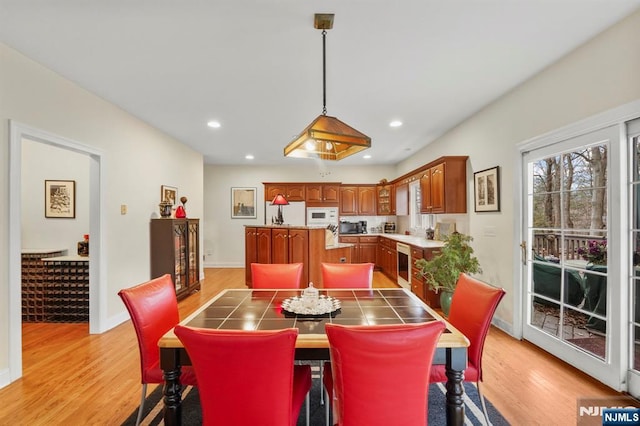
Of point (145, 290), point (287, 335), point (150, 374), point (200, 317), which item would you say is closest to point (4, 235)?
point (145, 290)

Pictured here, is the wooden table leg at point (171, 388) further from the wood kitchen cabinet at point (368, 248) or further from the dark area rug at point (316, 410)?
the wood kitchen cabinet at point (368, 248)

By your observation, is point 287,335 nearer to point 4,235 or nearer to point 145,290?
point 145,290

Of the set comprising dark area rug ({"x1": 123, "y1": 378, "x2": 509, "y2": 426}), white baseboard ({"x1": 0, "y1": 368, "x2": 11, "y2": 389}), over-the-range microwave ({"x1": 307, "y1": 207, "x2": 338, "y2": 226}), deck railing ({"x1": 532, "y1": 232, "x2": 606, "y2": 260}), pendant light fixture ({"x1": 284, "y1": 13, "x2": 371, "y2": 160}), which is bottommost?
dark area rug ({"x1": 123, "y1": 378, "x2": 509, "y2": 426})

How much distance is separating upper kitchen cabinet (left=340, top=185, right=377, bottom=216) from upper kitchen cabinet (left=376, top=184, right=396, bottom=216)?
4.9 inches

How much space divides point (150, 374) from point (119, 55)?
247 centimetres

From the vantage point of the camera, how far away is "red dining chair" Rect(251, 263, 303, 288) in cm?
269

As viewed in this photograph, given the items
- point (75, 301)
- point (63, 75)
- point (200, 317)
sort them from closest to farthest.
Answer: point (200, 317) < point (63, 75) < point (75, 301)

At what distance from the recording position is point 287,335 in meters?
1.16

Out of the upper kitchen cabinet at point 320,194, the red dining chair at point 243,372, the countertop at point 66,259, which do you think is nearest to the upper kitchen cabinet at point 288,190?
the upper kitchen cabinet at point 320,194

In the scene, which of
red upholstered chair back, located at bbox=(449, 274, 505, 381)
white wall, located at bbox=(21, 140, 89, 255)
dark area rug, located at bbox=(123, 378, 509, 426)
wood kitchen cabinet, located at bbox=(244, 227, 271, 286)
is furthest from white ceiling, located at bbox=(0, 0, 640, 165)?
dark area rug, located at bbox=(123, 378, 509, 426)

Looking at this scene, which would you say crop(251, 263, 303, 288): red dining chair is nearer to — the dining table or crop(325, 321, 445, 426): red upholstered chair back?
the dining table

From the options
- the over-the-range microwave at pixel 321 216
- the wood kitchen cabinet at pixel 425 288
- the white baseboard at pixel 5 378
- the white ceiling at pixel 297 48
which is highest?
the white ceiling at pixel 297 48

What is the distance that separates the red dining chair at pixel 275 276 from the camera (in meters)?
2.69

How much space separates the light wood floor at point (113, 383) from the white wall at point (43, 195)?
53.1 inches
